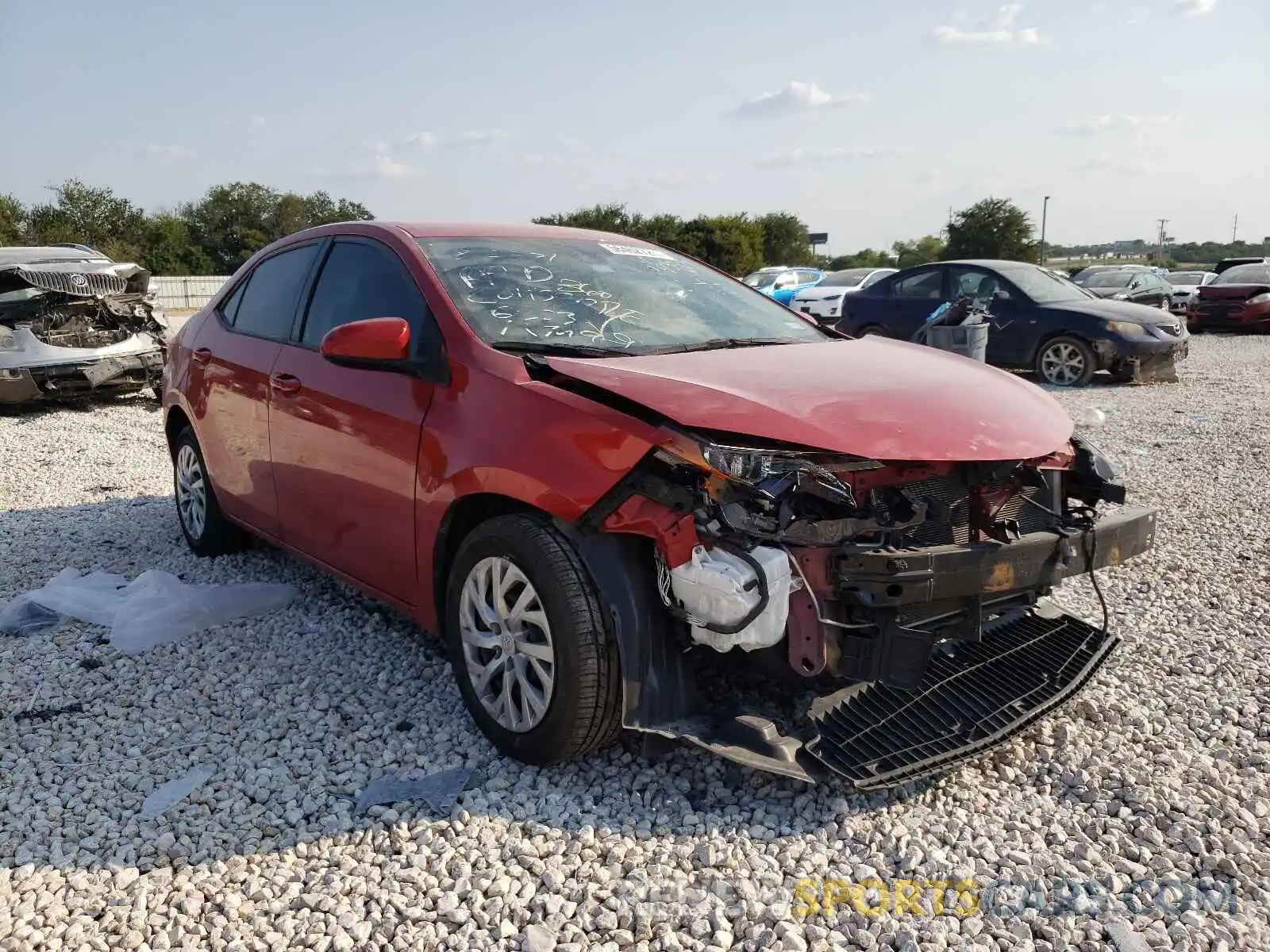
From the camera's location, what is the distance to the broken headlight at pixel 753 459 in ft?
8.77

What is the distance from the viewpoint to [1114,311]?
39.0 ft

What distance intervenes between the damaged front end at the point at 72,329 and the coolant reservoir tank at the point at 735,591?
367 inches

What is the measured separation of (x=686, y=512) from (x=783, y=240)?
55.2m

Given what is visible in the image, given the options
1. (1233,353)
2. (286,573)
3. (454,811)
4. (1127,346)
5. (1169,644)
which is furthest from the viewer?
(1233,353)

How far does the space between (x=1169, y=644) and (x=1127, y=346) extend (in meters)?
8.58

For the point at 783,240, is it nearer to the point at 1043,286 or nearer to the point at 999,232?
the point at 999,232

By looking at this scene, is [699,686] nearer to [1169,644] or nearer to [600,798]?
[600,798]

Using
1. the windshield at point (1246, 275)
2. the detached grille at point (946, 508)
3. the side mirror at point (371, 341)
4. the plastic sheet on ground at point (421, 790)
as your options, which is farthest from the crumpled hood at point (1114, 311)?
the plastic sheet on ground at point (421, 790)

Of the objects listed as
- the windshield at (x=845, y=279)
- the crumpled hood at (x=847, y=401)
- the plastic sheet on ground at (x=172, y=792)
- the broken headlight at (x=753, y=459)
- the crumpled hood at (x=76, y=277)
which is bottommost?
the plastic sheet on ground at (x=172, y=792)

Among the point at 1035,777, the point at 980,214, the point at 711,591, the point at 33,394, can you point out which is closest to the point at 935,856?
the point at 1035,777

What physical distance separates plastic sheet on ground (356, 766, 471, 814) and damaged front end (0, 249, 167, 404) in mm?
8662

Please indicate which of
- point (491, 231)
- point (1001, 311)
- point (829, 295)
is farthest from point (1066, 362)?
point (491, 231)

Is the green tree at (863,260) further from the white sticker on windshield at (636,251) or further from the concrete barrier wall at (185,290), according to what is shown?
the white sticker on windshield at (636,251)

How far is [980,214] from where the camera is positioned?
48.7 metres
